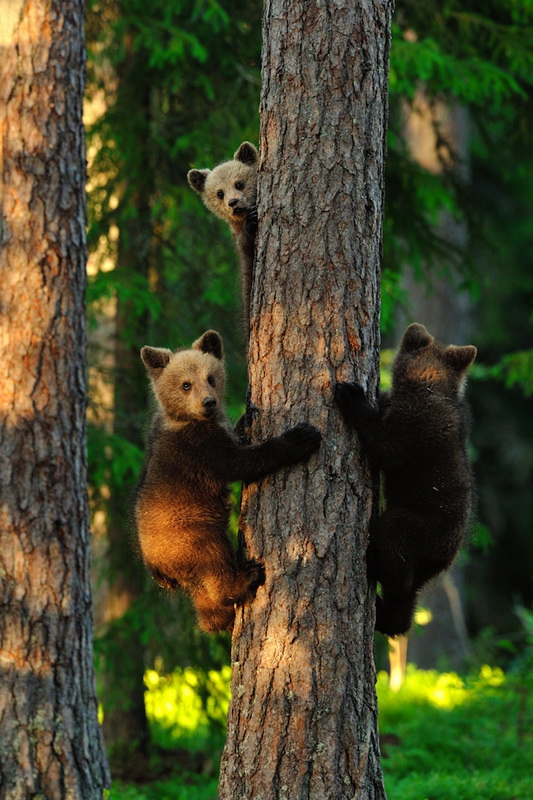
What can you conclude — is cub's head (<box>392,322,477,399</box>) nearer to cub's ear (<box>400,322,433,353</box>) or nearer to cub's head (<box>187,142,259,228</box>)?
cub's ear (<box>400,322,433,353</box>)

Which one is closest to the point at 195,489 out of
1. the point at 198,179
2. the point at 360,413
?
the point at 360,413

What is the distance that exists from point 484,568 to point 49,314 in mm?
21874

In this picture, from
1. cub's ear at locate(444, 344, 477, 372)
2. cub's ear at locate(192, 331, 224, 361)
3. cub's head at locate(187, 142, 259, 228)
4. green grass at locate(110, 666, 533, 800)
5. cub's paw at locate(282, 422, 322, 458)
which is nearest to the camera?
cub's paw at locate(282, 422, 322, 458)

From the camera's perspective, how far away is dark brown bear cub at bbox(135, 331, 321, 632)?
15.1 feet

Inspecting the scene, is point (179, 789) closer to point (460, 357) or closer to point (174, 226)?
point (460, 357)

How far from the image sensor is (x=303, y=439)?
4117mm

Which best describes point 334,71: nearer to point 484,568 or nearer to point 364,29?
point 364,29

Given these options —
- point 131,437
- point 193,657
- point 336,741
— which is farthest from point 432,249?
point 336,741

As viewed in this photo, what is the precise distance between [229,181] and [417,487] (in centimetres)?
238

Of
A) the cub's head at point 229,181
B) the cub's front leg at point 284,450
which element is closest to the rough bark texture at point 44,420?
the cub's head at point 229,181

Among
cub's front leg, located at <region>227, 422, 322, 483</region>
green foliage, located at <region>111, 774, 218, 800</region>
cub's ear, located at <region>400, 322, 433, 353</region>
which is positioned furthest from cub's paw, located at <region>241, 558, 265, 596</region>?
green foliage, located at <region>111, 774, 218, 800</region>

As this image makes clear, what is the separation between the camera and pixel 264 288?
170 inches

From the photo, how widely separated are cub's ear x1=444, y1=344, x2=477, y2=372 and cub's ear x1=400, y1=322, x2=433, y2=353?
0.46ft

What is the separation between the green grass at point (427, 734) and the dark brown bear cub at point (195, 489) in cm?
275
